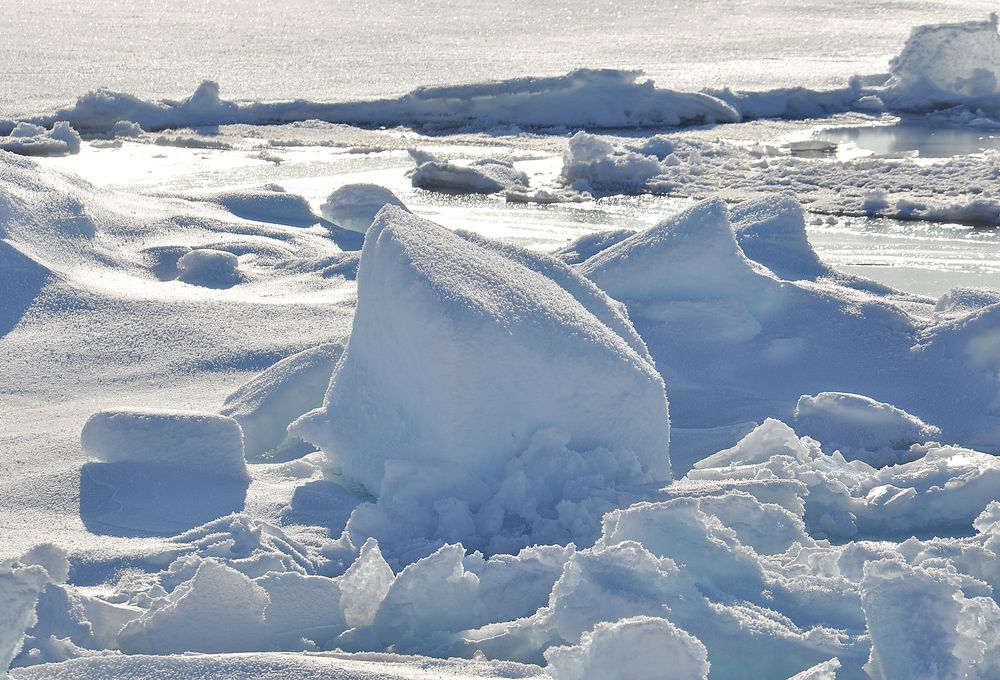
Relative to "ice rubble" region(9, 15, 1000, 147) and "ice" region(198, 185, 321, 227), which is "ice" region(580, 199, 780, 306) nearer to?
"ice" region(198, 185, 321, 227)

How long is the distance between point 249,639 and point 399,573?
44 cm

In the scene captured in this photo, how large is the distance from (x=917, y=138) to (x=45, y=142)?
8.55 m

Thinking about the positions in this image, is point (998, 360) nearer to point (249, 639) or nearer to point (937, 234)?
point (249, 639)

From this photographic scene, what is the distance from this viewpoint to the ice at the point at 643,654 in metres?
2.68

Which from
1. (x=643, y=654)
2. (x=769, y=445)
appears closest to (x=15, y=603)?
(x=643, y=654)

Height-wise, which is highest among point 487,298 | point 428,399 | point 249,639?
point 487,298

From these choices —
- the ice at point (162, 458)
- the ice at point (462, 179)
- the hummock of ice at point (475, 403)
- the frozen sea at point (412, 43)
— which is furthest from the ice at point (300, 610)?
the frozen sea at point (412, 43)

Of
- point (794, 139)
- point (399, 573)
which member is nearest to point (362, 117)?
point (794, 139)

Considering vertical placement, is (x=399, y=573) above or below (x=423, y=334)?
below

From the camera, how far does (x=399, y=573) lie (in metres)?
3.49

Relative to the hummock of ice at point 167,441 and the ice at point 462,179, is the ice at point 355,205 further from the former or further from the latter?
the hummock of ice at point 167,441

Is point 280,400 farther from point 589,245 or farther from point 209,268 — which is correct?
point 589,245

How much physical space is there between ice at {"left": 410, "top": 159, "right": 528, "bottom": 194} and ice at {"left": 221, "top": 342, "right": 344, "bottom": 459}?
6.34m

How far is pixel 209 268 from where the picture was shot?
6852 millimetres
